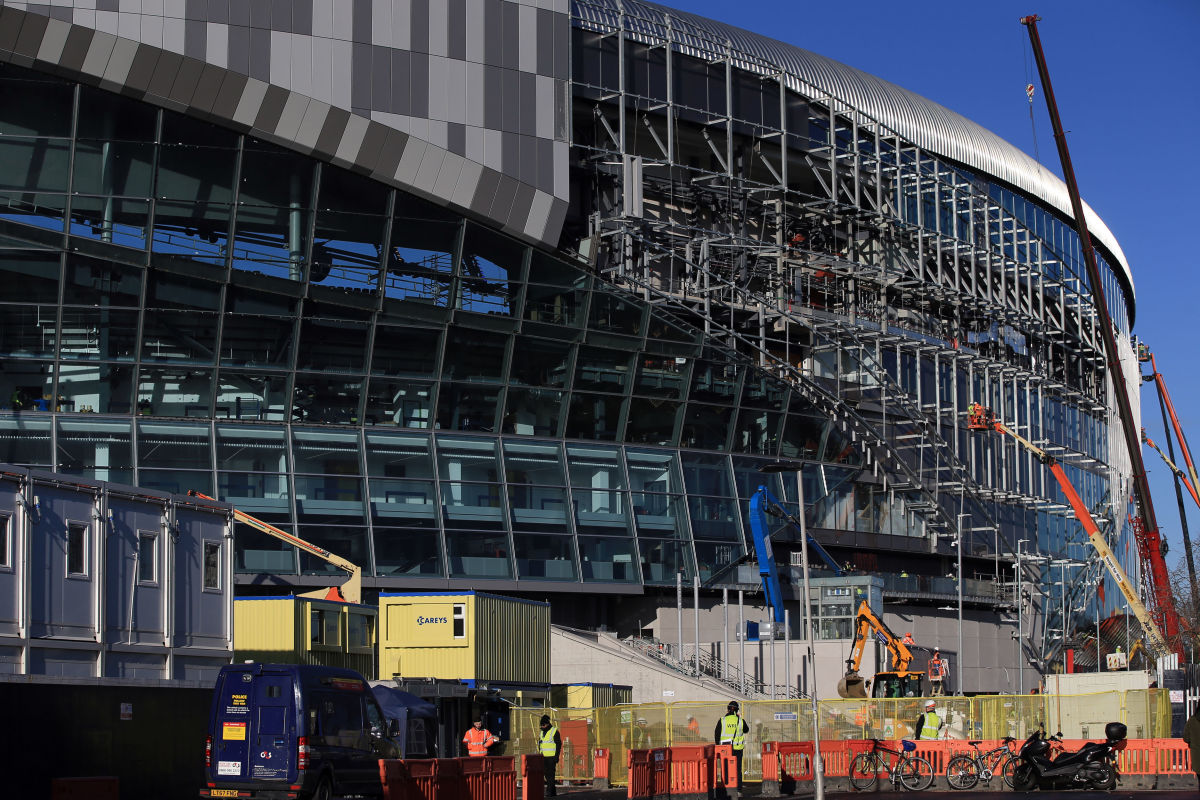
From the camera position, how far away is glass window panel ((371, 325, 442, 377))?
176 feet

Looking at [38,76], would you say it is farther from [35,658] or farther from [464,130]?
[35,658]

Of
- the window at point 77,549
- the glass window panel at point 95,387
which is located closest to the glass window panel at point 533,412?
the glass window panel at point 95,387

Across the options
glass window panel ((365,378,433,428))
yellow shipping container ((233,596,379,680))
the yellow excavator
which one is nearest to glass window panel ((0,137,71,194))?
glass window panel ((365,378,433,428))

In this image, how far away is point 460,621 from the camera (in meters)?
43.0

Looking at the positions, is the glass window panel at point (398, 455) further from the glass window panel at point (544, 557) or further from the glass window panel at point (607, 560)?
the glass window panel at point (607, 560)

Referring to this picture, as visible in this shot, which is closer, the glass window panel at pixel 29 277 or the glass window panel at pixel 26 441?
the glass window panel at pixel 29 277

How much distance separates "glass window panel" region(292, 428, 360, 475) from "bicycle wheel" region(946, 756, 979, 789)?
26.5 meters

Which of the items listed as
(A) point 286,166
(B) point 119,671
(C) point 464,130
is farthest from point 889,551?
(B) point 119,671

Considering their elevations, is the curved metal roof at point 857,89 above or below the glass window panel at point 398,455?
above

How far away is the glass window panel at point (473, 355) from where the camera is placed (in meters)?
54.8

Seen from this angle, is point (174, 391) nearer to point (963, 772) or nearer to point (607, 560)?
point (607, 560)

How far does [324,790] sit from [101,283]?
98.0ft

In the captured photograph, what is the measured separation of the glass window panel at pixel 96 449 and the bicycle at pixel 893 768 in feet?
90.4

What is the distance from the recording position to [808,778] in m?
34.0
